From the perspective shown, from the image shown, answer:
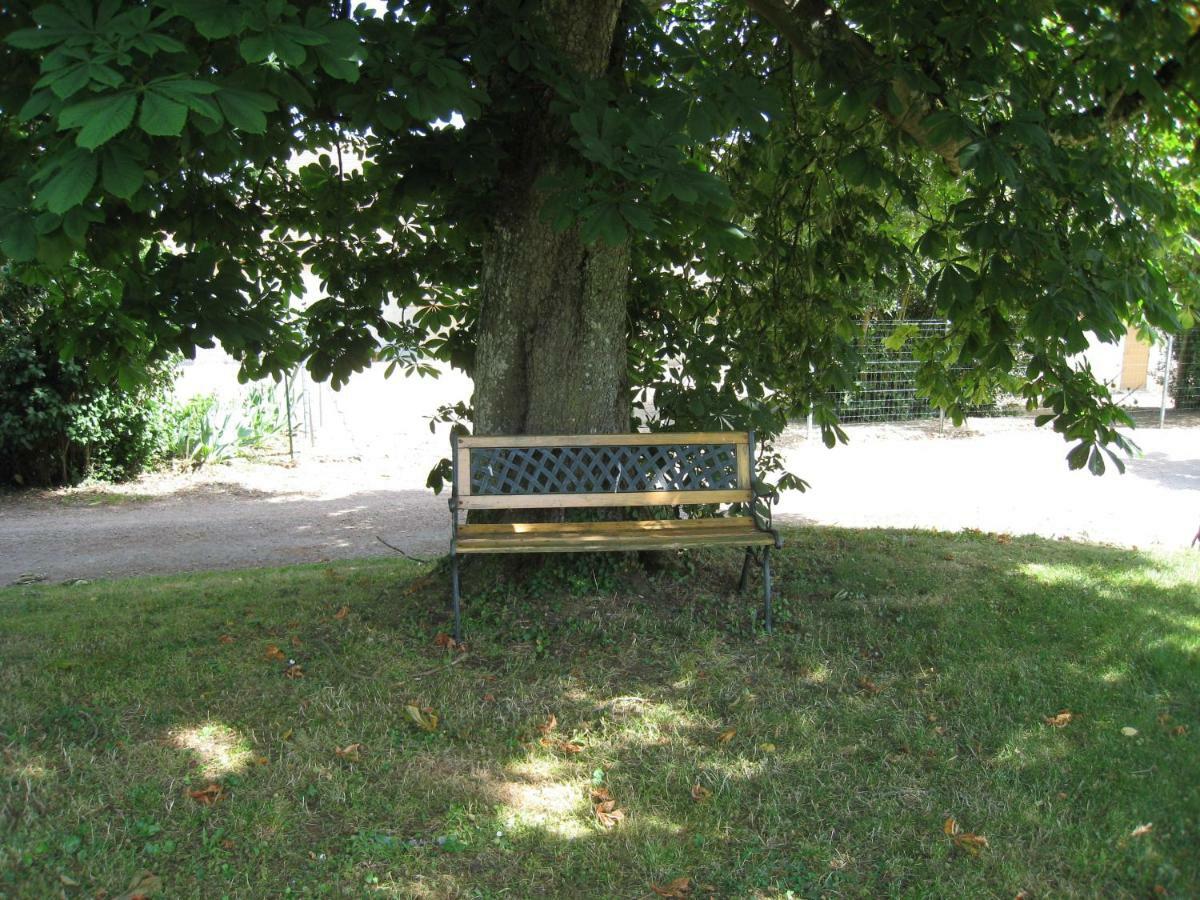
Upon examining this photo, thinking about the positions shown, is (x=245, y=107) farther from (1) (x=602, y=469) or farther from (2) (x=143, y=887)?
(1) (x=602, y=469)

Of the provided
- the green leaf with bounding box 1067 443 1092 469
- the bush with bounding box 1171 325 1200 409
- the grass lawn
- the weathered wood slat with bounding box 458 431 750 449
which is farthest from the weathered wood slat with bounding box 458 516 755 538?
the bush with bounding box 1171 325 1200 409

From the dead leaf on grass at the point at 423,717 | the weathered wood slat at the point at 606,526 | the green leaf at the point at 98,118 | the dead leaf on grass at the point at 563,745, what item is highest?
the green leaf at the point at 98,118

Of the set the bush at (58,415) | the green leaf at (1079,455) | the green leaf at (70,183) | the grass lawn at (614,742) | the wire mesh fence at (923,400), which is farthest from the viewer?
the wire mesh fence at (923,400)

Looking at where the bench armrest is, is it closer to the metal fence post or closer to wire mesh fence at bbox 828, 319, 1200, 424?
wire mesh fence at bbox 828, 319, 1200, 424

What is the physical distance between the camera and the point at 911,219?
7801 mm

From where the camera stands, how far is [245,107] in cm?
293

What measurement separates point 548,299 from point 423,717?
2305 millimetres

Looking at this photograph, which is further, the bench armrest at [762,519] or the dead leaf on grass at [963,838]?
the bench armrest at [762,519]

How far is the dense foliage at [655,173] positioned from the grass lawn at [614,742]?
1.20m

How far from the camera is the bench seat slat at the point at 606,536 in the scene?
15.7 ft

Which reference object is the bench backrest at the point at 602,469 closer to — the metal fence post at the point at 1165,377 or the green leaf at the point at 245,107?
the green leaf at the point at 245,107

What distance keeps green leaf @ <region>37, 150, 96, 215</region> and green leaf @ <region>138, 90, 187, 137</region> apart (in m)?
0.29

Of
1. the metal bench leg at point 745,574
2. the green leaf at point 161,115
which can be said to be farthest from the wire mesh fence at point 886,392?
the green leaf at point 161,115

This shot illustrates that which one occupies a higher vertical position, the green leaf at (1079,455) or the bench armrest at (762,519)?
the green leaf at (1079,455)
